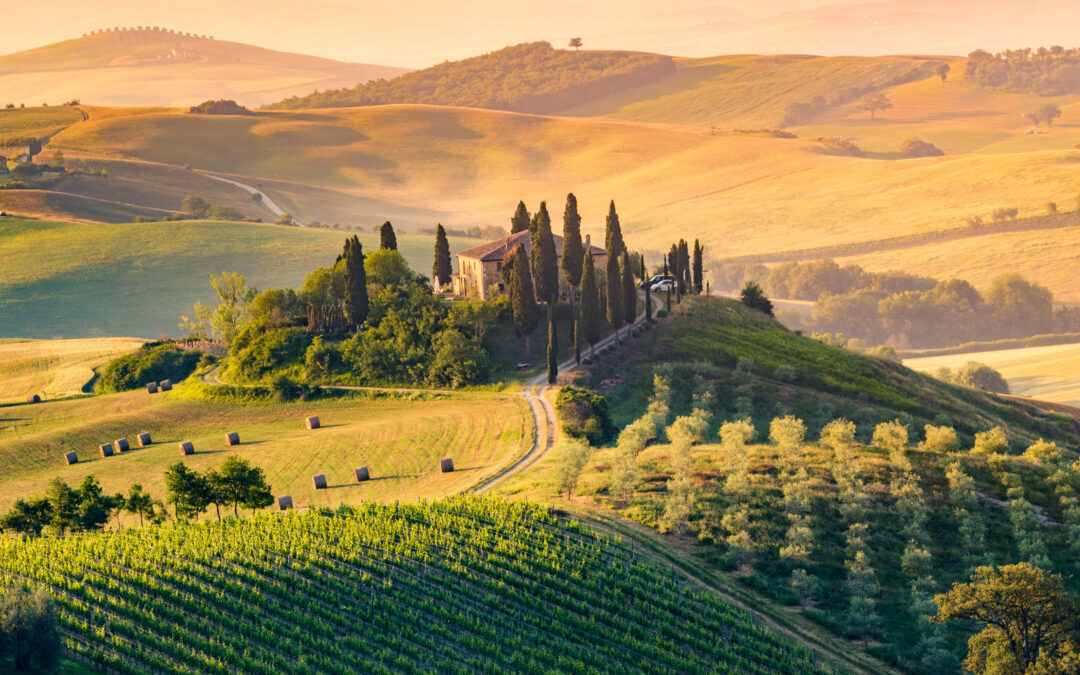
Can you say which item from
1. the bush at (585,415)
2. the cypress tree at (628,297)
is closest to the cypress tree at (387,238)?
the cypress tree at (628,297)

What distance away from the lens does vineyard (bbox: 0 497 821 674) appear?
109 ft

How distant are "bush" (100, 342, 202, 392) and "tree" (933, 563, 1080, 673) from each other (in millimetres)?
81000

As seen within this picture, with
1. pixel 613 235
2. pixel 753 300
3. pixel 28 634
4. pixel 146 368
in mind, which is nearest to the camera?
pixel 28 634

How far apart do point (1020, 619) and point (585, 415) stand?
3749cm

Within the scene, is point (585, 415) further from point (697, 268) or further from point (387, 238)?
point (697, 268)

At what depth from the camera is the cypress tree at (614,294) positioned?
9056 cm

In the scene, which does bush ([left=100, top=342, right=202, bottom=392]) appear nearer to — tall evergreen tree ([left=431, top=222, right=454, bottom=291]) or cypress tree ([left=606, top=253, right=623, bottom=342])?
tall evergreen tree ([left=431, top=222, right=454, bottom=291])

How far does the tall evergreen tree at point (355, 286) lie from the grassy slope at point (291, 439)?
14039 mm

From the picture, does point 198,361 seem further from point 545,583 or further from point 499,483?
point 545,583

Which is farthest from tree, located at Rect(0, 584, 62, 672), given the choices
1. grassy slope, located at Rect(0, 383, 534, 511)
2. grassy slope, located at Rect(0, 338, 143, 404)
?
grassy slope, located at Rect(0, 338, 143, 404)

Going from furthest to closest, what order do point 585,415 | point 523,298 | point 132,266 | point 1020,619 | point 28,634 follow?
point 132,266
point 523,298
point 585,415
point 1020,619
point 28,634

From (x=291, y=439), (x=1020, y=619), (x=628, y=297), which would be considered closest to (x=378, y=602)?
(x=1020, y=619)

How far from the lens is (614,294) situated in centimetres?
9088

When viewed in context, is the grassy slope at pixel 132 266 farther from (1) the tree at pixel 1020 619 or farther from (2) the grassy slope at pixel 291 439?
(1) the tree at pixel 1020 619
